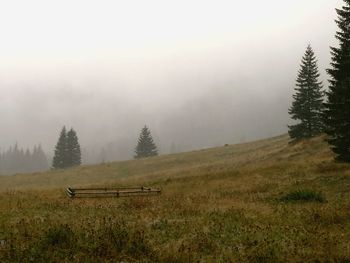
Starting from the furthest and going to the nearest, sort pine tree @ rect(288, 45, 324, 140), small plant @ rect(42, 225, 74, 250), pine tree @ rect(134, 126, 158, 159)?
pine tree @ rect(134, 126, 158, 159)
pine tree @ rect(288, 45, 324, 140)
small plant @ rect(42, 225, 74, 250)

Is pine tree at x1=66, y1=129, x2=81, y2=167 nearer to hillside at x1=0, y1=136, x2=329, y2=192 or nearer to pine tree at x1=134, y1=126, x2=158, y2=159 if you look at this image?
pine tree at x1=134, y1=126, x2=158, y2=159

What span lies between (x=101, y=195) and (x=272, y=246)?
63.2ft

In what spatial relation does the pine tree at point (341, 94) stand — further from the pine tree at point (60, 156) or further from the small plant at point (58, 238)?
the pine tree at point (60, 156)

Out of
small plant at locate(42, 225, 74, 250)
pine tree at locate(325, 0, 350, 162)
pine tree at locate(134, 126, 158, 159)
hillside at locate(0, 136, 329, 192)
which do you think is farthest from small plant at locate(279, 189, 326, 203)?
pine tree at locate(134, 126, 158, 159)

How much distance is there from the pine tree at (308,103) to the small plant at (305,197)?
127ft

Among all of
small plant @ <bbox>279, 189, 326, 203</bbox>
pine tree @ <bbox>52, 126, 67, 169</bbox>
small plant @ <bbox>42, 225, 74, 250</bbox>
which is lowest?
small plant @ <bbox>279, 189, 326, 203</bbox>

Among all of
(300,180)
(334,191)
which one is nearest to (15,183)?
(300,180)

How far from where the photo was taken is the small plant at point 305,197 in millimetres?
21484

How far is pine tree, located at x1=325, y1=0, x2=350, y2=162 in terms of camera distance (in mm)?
27906

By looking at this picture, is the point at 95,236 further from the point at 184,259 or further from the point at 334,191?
the point at 334,191

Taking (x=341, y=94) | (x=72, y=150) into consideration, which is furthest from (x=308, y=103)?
(x=72, y=150)

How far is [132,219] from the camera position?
16.0 meters

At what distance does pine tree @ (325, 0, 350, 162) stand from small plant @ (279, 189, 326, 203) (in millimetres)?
8322

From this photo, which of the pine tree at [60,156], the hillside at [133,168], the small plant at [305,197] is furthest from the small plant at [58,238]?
the pine tree at [60,156]
